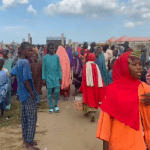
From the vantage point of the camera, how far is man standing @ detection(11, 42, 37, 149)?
380cm

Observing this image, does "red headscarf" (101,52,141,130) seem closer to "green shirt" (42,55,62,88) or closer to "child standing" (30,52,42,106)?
"green shirt" (42,55,62,88)

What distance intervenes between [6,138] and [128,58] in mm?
3313

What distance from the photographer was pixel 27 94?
390 centimetres

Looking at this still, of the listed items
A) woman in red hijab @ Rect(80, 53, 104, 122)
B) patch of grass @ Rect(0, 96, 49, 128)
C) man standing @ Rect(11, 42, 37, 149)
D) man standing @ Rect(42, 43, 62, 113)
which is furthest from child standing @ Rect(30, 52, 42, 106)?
man standing @ Rect(11, 42, 37, 149)

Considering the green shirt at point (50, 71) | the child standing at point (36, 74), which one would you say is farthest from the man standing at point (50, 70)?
the child standing at point (36, 74)

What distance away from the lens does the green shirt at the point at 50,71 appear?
5.89m

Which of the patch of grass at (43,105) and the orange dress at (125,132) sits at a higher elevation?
the orange dress at (125,132)

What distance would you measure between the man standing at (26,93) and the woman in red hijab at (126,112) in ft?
6.44

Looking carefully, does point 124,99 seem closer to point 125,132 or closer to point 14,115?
point 125,132

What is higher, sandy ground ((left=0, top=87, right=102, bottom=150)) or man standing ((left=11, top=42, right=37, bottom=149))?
man standing ((left=11, top=42, right=37, bottom=149))

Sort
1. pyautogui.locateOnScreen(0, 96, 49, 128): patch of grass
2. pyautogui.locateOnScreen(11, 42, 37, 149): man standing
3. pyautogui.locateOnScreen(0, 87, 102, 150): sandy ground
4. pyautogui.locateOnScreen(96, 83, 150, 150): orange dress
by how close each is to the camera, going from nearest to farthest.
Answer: pyautogui.locateOnScreen(96, 83, 150, 150): orange dress
pyautogui.locateOnScreen(11, 42, 37, 149): man standing
pyautogui.locateOnScreen(0, 87, 102, 150): sandy ground
pyautogui.locateOnScreen(0, 96, 49, 128): patch of grass

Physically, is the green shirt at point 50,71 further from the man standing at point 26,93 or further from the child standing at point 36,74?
the man standing at point 26,93

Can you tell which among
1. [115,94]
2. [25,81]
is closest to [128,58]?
[115,94]

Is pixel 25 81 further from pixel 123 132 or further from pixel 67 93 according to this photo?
pixel 67 93
